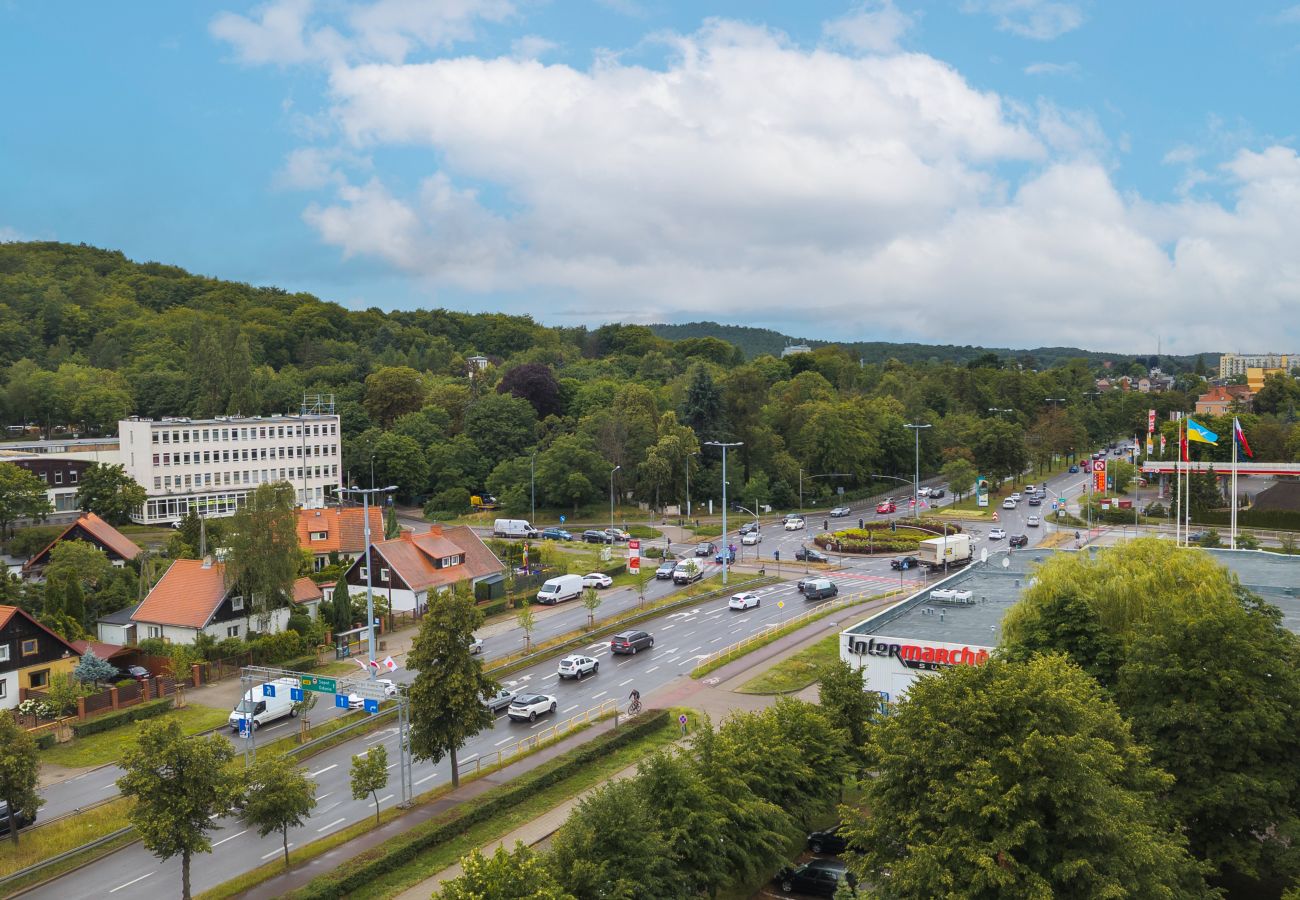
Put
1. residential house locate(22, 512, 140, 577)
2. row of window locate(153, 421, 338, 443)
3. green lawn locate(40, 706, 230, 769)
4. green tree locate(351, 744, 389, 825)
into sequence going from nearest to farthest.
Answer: green tree locate(351, 744, 389, 825) → green lawn locate(40, 706, 230, 769) → residential house locate(22, 512, 140, 577) → row of window locate(153, 421, 338, 443)

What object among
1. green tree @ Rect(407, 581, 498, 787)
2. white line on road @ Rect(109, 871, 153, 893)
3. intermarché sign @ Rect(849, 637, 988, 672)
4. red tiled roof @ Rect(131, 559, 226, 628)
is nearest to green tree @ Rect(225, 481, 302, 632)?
red tiled roof @ Rect(131, 559, 226, 628)

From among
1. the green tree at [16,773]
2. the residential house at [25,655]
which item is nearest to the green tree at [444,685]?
the green tree at [16,773]

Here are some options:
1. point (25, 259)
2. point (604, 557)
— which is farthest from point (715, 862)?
point (25, 259)

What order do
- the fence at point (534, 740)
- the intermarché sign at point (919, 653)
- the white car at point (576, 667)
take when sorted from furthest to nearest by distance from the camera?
the white car at point (576, 667)
the intermarché sign at point (919, 653)
the fence at point (534, 740)

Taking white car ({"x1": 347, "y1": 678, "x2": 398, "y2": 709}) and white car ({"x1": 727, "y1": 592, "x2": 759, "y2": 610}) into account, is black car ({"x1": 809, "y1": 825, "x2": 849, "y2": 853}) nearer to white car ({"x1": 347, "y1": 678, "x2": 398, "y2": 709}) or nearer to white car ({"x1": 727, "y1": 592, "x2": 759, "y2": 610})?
white car ({"x1": 347, "y1": 678, "x2": 398, "y2": 709})

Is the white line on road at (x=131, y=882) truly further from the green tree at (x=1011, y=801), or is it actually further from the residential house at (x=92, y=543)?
the residential house at (x=92, y=543)

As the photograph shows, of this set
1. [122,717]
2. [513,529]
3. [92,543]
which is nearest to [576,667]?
[122,717]

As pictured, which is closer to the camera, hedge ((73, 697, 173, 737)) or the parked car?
hedge ((73, 697, 173, 737))
